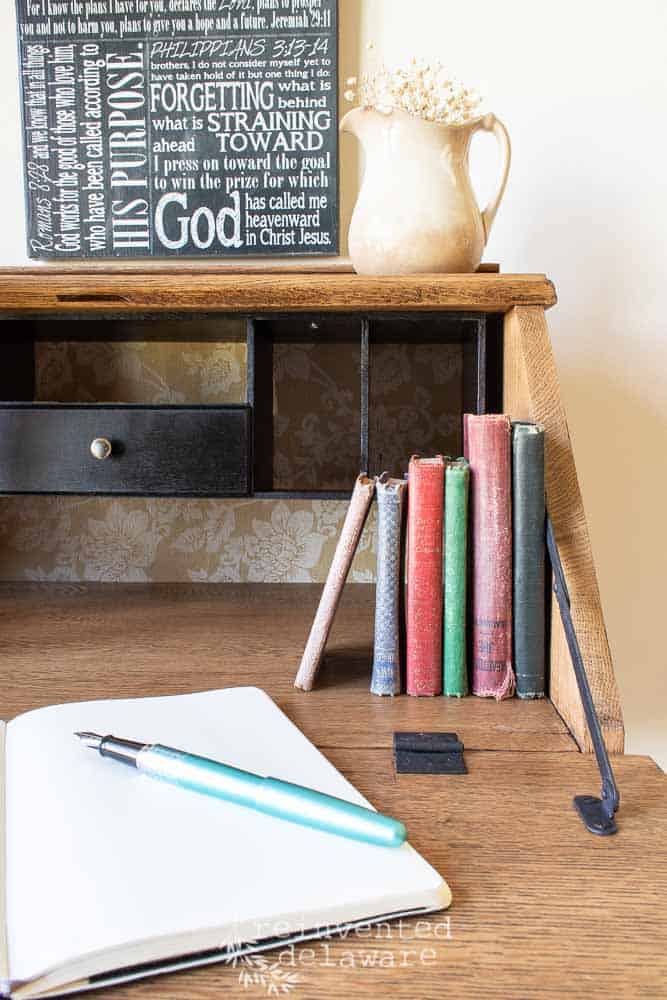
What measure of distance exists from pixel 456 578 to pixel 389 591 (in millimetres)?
65

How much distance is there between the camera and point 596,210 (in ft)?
4.02

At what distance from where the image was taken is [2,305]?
88 cm

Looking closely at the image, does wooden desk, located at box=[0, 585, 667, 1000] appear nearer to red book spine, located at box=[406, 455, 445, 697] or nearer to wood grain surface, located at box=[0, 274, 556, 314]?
red book spine, located at box=[406, 455, 445, 697]

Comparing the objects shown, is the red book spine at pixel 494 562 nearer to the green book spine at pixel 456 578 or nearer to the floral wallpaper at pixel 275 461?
the green book spine at pixel 456 578

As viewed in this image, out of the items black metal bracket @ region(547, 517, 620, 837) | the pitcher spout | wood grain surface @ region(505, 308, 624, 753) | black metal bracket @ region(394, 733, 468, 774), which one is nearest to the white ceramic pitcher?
the pitcher spout

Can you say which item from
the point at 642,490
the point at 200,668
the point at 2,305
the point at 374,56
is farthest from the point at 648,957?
the point at 374,56

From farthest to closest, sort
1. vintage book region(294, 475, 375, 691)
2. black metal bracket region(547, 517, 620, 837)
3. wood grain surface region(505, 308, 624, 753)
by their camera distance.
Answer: vintage book region(294, 475, 375, 691) → wood grain surface region(505, 308, 624, 753) → black metal bracket region(547, 517, 620, 837)

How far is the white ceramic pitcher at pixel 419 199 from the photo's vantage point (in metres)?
0.89

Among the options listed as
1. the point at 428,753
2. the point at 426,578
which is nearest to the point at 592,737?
the point at 428,753

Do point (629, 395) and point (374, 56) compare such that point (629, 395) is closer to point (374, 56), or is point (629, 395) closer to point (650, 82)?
point (650, 82)

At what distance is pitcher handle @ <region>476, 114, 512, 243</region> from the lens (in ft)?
3.00

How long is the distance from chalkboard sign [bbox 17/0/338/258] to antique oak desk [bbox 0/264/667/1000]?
118 mm
